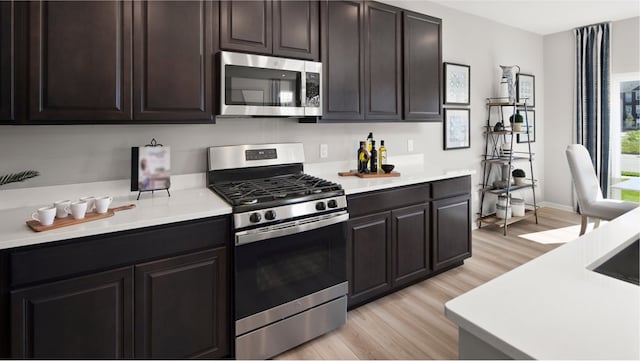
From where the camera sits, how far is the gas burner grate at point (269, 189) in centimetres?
193

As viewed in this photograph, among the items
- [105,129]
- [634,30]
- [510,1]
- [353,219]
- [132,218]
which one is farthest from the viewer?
[634,30]

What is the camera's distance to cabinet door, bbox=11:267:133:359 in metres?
1.41

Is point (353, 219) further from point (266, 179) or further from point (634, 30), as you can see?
point (634, 30)

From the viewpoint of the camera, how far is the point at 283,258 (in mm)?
2004

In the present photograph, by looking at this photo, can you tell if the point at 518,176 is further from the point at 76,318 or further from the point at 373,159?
the point at 76,318

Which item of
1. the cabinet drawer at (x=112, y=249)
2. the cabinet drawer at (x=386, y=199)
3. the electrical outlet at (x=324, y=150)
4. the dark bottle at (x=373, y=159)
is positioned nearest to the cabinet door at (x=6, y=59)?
the cabinet drawer at (x=112, y=249)

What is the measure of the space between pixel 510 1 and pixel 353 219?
10.7ft

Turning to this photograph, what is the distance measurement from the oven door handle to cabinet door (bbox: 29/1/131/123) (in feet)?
2.95

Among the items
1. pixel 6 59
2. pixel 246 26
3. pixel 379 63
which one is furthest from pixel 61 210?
pixel 379 63

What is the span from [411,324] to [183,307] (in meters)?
1.47

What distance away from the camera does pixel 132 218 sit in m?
1.63

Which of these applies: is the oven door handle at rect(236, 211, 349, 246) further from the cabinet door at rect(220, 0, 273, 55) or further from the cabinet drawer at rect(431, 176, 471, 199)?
the cabinet door at rect(220, 0, 273, 55)

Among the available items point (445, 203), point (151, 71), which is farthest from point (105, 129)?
point (445, 203)

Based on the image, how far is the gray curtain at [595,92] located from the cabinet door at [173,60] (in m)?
5.07
